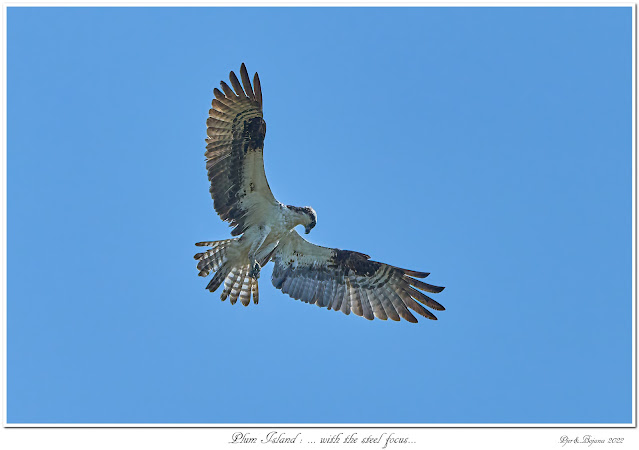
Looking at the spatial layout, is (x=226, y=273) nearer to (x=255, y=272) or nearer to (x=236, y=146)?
(x=255, y=272)

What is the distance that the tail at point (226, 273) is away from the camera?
12672 millimetres

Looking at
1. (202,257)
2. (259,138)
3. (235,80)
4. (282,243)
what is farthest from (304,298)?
(235,80)

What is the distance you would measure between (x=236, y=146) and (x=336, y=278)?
2.79 meters

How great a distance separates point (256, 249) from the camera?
12523 mm

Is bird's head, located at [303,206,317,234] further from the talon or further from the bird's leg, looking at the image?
the talon

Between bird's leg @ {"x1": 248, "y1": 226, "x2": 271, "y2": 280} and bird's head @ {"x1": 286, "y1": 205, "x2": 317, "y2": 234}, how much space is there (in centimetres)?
57

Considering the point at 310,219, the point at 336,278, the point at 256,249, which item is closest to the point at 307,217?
the point at 310,219

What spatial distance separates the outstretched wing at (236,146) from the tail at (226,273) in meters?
0.74

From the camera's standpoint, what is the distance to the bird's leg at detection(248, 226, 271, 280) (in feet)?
40.4

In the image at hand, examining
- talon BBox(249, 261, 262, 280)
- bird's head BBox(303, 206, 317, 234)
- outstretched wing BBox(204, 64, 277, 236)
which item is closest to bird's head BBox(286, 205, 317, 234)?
bird's head BBox(303, 206, 317, 234)

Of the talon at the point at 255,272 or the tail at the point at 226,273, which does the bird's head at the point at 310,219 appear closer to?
the talon at the point at 255,272

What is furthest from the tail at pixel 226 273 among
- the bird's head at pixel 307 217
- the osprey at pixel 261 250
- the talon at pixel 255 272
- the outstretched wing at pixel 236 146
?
the bird's head at pixel 307 217
